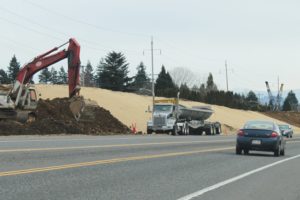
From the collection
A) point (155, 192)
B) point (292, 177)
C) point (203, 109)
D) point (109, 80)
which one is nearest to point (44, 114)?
point (203, 109)

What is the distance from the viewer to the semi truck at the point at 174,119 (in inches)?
1961

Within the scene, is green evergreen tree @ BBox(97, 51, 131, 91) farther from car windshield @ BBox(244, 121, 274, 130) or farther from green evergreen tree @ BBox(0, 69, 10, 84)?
car windshield @ BBox(244, 121, 274, 130)

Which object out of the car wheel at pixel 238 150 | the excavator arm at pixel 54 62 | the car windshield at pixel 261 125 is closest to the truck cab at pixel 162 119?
the excavator arm at pixel 54 62

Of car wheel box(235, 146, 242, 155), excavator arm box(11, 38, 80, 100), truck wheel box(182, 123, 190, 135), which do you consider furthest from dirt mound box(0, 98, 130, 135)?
car wheel box(235, 146, 242, 155)

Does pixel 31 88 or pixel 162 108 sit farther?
pixel 162 108

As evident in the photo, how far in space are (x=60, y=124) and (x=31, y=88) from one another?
14.6ft

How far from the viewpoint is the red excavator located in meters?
37.9

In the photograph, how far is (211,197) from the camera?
1069cm

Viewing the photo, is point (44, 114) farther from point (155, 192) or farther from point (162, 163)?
point (155, 192)

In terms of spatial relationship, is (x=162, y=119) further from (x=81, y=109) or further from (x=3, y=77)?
(x=3, y=77)

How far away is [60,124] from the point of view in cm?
4266

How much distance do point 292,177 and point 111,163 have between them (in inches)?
194

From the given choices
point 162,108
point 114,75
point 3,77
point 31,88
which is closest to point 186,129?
point 162,108

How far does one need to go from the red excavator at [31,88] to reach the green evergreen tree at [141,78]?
115 metres
